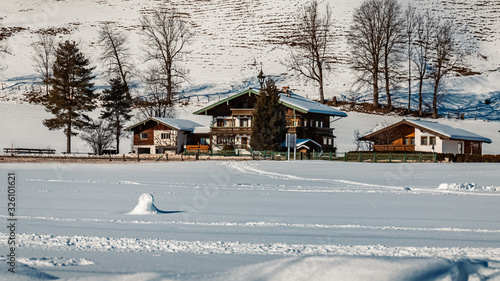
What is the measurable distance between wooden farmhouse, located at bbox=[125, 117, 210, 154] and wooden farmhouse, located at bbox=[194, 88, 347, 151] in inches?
98.1

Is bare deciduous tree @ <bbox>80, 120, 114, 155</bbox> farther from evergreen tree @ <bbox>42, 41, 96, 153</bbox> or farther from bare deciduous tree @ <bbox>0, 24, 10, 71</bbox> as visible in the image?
bare deciduous tree @ <bbox>0, 24, 10, 71</bbox>

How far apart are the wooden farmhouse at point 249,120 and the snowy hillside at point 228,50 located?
3.55 metres

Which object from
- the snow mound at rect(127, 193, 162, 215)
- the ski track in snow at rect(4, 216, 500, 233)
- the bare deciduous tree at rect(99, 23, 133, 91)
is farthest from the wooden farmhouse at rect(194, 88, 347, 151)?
the ski track in snow at rect(4, 216, 500, 233)

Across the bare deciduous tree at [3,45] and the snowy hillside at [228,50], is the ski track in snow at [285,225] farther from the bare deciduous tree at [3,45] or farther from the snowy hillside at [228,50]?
the bare deciduous tree at [3,45]

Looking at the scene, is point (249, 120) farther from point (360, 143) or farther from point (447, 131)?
point (447, 131)

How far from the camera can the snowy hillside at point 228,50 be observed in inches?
2896

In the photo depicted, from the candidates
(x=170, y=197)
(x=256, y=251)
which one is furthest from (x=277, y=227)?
(x=170, y=197)

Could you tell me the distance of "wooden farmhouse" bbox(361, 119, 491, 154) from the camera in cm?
5828

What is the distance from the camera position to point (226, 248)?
27.0 feet

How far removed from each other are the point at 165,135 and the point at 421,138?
94.2ft

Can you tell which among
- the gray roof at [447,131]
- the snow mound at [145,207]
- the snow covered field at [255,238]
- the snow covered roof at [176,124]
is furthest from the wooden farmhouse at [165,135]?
the snow mound at [145,207]

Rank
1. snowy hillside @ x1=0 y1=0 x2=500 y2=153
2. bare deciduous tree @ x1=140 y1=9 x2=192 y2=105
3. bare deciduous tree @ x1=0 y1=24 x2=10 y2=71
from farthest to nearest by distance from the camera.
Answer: bare deciduous tree @ x1=0 y1=24 x2=10 y2=71 < bare deciduous tree @ x1=140 y1=9 x2=192 y2=105 < snowy hillside @ x1=0 y1=0 x2=500 y2=153

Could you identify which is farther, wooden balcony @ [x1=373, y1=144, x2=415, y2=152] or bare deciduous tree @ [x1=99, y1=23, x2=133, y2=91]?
bare deciduous tree @ [x1=99, y1=23, x2=133, y2=91]

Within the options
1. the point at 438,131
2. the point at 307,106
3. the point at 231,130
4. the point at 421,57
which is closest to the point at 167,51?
the point at 231,130
